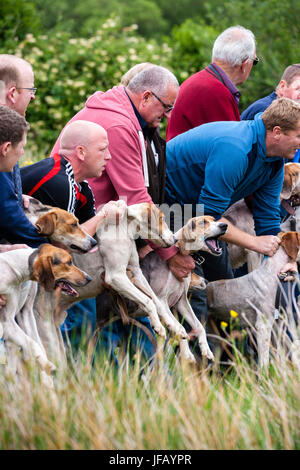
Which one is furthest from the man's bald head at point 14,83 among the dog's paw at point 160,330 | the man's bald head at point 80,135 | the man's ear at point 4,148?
the dog's paw at point 160,330

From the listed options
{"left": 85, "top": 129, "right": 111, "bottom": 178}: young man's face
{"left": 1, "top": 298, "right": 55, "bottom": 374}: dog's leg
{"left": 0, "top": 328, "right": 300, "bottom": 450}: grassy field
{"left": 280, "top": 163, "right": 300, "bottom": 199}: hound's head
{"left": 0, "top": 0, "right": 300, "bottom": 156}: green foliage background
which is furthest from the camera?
{"left": 0, "top": 0, "right": 300, "bottom": 156}: green foliage background

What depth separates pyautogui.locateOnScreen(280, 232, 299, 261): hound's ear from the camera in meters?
6.39


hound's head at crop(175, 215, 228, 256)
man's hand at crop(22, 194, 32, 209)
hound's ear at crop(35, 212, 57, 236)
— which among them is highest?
man's hand at crop(22, 194, 32, 209)

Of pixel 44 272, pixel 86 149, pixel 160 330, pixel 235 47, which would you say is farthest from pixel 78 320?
pixel 235 47

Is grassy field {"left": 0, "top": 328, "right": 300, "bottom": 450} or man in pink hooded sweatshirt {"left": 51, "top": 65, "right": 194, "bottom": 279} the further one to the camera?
man in pink hooded sweatshirt {"left": 51, "top": 65, "right": 194, "bottom": 279}

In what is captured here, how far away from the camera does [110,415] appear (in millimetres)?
4176

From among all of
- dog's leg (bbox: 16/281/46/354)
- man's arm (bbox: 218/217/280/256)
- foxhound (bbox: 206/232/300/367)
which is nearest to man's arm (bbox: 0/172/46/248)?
dog's leg (bbox: 16/281/46/354)

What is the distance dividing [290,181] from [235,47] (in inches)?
54.3

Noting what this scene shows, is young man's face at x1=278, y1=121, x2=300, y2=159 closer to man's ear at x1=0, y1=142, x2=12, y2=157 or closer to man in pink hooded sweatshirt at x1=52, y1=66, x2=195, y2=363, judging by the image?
man in pink hooded sweatshirt at x1=52, y1=66, x2=195, y2=363

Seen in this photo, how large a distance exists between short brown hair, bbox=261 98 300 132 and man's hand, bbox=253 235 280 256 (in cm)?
101

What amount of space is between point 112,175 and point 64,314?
3.55ft

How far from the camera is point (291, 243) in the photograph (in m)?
6.40

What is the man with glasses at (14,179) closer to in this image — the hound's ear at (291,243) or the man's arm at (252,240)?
the man's arm at (252,240)
